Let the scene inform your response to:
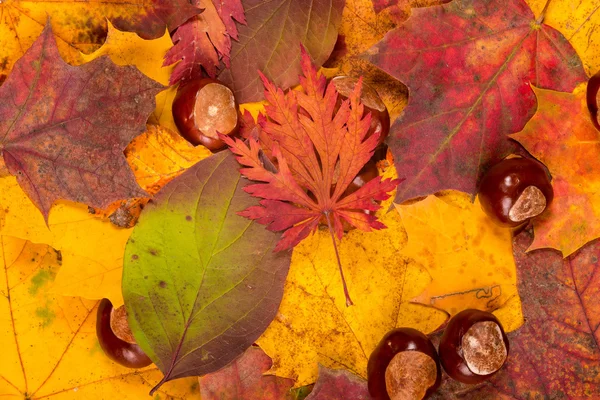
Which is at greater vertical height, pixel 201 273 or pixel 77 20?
pixel 77 20

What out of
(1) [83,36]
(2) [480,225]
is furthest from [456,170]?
(1) [83,36]

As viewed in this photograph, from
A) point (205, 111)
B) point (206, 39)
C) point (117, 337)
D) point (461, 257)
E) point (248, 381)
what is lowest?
point (248, 381)

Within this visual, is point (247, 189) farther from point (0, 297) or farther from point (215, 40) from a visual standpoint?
point (0, 297)

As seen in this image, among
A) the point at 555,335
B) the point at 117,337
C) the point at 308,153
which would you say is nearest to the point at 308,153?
the point at 308,153

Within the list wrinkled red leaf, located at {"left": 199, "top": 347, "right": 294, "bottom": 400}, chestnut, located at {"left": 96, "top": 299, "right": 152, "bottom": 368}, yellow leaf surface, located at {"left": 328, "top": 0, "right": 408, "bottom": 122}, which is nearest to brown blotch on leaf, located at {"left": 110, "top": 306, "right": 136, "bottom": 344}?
chestnut, located at {"left": 96, "top": 299, "right": 152, "bottom": 368}

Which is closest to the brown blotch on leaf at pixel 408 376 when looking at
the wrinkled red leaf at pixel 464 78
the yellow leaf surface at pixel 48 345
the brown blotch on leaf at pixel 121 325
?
the wrinkled red leaf at pixel 464 78

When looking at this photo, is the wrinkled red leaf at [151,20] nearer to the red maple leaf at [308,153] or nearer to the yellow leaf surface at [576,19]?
the red maple leaf at [308,153]

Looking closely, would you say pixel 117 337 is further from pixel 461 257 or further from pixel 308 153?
pixel 461 257
